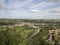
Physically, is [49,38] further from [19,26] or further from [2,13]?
[2,13]

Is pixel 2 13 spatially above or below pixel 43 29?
above

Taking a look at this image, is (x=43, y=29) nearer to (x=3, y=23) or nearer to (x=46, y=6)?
(x=46, y=6)

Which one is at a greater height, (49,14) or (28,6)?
(28,6)

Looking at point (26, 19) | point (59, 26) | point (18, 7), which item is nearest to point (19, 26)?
point (26, 19)

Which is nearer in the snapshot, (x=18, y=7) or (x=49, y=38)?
(x=49, y=38)

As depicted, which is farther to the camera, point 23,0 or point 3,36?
point 23,0

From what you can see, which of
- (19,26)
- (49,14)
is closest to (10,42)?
A: (19,26)

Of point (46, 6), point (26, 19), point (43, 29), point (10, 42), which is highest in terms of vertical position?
point (46, 6)
